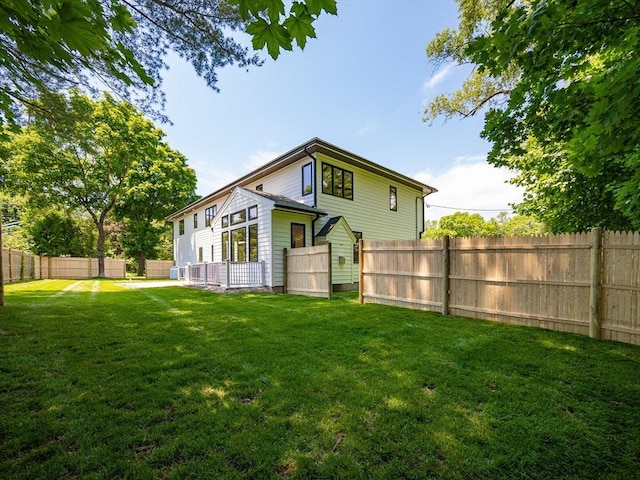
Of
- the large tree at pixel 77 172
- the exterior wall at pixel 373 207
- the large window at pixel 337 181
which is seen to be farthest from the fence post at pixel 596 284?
the large tree at pixel 77 172

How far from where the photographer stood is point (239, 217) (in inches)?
495

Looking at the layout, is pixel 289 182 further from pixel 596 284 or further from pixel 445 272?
pixel 596 284

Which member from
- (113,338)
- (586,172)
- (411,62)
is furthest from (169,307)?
(411,62)

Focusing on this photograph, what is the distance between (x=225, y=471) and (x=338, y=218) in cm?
1052

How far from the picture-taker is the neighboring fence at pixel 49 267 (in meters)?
14.8

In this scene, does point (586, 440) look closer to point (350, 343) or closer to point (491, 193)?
point (350, 343)

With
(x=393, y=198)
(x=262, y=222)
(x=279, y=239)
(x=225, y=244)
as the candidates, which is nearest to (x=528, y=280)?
(x=279, y=239)

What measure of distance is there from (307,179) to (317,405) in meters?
10.7

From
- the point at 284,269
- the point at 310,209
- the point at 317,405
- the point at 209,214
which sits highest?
the point at 209,214

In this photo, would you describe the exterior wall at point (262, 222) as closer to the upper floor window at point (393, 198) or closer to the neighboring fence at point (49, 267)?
the upper floor window at point (393, 198)

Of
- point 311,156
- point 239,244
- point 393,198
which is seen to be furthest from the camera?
point 393,198

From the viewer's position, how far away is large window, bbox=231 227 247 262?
12375 mm

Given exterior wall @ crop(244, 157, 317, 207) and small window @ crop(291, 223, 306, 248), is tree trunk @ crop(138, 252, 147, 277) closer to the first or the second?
exterior wall @ crop(244, 157, 317, 207)

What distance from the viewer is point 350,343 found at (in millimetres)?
4293
